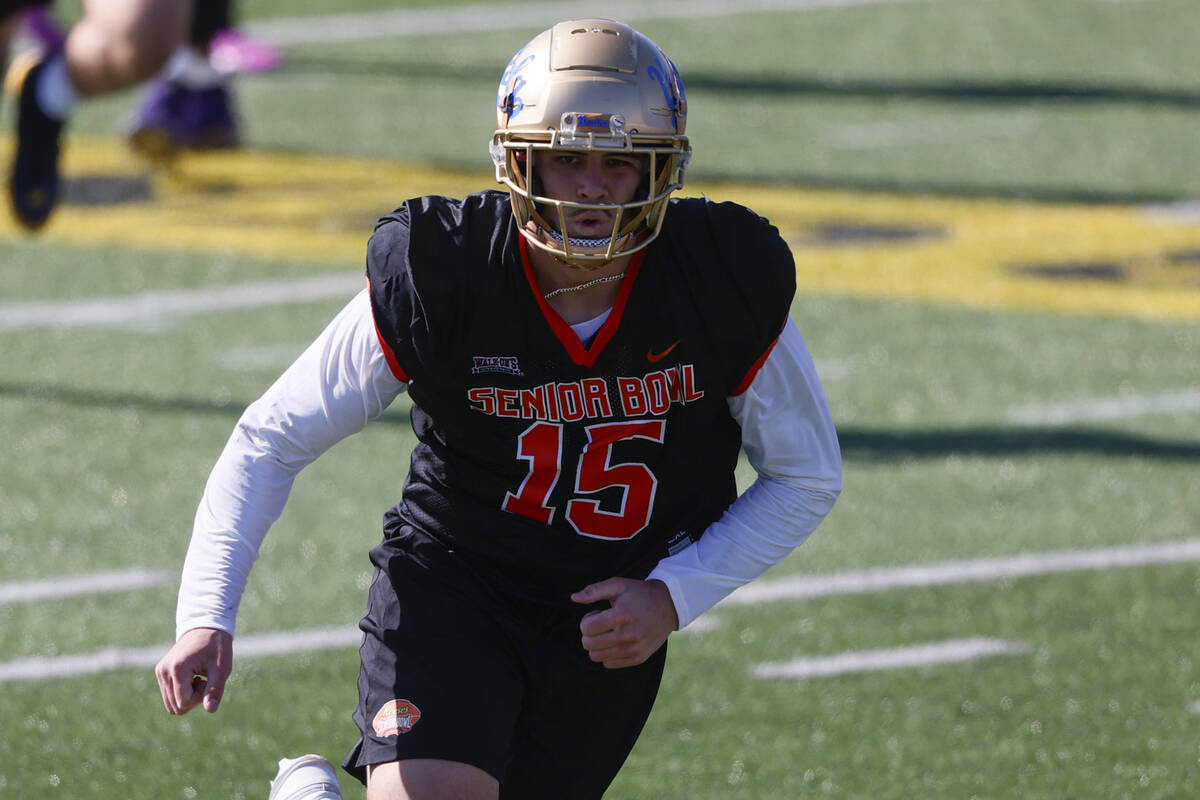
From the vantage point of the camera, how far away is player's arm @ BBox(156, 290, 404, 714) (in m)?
3.36

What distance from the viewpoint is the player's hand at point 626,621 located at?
324 cm

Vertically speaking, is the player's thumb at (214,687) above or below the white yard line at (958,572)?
above

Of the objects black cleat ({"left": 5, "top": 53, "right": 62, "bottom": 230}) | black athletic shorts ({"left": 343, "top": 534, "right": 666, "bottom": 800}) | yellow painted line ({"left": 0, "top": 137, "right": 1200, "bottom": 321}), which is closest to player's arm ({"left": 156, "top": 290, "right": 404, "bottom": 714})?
black athletic shorts ({"left": 343, "top": 534, "right": 666, "bottom": 800})

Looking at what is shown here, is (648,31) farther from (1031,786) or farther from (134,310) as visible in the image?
(1031,786)

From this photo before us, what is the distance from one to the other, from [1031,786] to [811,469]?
1189 millimetres

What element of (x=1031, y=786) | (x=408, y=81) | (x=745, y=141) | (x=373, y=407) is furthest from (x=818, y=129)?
(x=373, y=407)

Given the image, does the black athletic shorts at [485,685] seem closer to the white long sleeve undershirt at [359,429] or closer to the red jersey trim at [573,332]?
the white long sleeve undershirt at [359,429]

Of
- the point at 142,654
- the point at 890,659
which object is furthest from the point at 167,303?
the point at 890,659

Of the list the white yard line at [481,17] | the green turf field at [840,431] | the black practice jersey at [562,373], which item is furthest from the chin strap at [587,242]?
the white yard line at [481,17]

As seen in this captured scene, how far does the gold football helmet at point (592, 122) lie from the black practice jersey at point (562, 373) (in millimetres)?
101

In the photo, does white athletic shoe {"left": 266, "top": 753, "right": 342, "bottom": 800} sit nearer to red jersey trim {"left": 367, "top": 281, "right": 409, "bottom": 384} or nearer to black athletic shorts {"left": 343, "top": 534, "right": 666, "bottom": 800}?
black athletic shorts {"left": 343, "top": 534, "right": 666, "bottom": 800}

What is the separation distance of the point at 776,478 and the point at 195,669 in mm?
998

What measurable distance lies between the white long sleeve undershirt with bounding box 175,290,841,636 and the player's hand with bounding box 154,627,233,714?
9 centimetres

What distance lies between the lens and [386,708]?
11.0 ft
